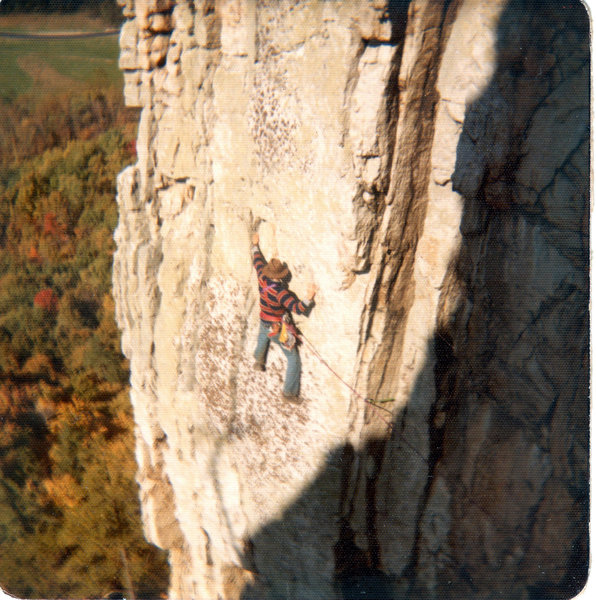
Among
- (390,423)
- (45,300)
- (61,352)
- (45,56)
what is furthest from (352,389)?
(45,56)

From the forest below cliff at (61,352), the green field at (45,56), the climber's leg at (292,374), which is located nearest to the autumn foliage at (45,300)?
the forest below cliff at (61,352)

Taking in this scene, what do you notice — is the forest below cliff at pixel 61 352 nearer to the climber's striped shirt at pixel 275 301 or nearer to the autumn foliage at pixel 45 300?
the autumn foliage at pixel 45 300

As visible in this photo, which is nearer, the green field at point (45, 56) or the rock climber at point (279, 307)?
the green field at point (45, 56)

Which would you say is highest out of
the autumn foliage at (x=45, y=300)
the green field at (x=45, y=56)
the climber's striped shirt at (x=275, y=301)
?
the green field at (x=45, y=56)

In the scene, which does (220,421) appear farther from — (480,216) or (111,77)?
(111,77)

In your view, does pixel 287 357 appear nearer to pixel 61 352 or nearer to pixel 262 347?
pixel 262 347

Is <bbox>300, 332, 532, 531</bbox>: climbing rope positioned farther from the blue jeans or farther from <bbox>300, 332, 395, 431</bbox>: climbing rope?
the blue jeans
